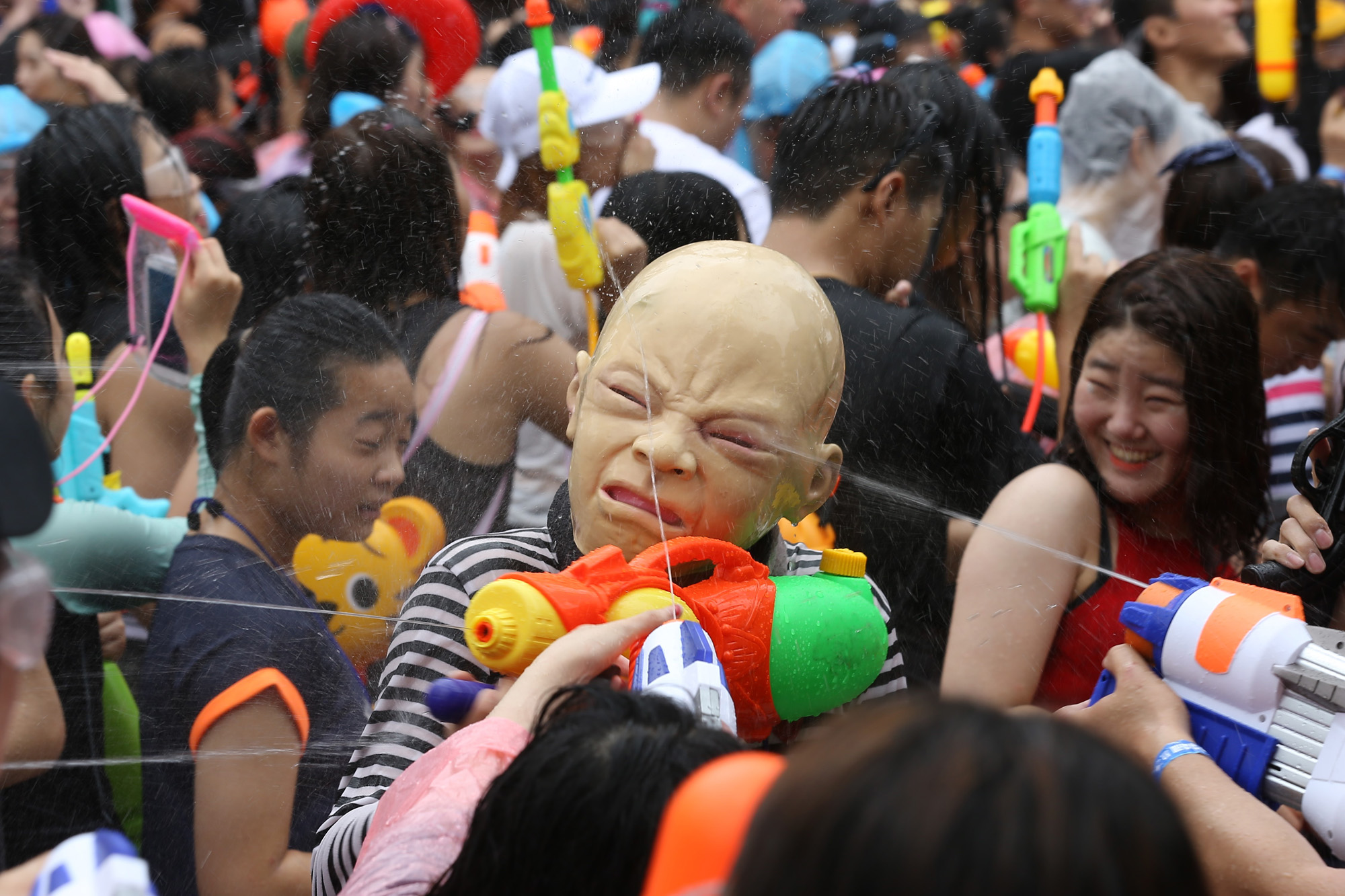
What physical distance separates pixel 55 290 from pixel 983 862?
3223 millimetres

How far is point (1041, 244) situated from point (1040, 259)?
0.13 feet

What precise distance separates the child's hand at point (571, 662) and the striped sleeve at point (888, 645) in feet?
1.43

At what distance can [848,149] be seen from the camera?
266 centimetres

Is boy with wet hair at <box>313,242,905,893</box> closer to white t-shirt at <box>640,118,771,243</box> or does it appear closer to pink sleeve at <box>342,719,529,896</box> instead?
pink sleeve at <box>342,719,529,896</box>

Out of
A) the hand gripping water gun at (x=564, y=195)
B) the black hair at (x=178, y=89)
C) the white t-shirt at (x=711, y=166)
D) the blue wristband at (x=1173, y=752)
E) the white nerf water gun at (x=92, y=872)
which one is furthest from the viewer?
the black hair at (x=178, y=89)

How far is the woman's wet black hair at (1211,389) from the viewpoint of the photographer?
2.20 metres

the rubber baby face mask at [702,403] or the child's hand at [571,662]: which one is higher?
the rubber baby face mask at [702,403]

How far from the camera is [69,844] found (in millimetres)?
958

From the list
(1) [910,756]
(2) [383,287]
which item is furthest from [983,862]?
(2) [383,287]

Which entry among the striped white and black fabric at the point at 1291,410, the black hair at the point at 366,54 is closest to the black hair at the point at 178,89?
the black hair at the point at 366,54

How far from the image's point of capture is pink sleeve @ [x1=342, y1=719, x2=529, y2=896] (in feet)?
3.84

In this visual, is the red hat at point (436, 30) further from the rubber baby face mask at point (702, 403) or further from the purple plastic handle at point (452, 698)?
the purple plastic handle at point (452, 698)

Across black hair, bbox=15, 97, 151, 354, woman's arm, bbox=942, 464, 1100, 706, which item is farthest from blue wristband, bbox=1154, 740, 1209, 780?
black hair, bbox=15, 97, 151, 354

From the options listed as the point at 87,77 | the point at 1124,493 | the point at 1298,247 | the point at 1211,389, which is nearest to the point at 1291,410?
the point at 1298,247
